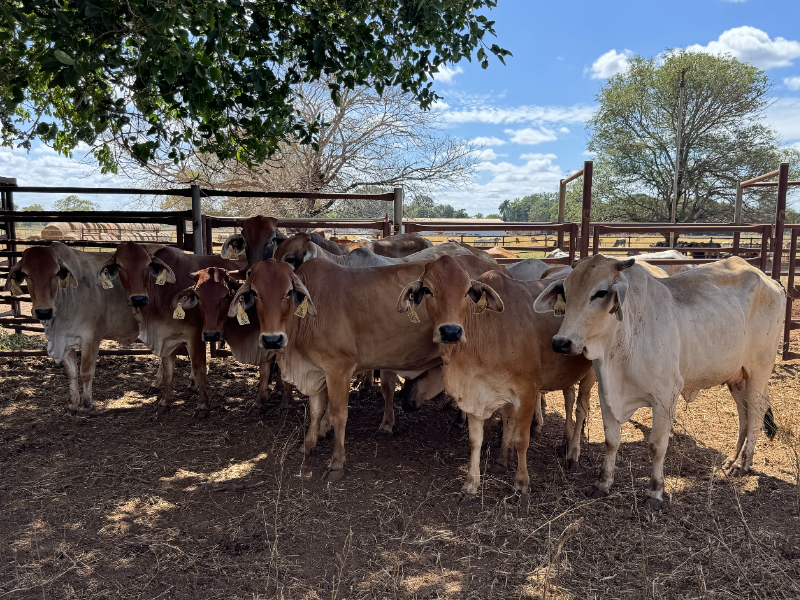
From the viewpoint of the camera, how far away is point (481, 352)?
464 centimetres

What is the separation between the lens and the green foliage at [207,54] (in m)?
4.46

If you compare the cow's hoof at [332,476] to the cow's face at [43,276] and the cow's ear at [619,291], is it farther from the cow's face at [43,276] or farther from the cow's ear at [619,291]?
the cow's face at [43,276]

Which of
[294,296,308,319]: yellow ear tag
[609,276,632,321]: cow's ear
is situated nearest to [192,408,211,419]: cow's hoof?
[294,296,308,319]: yellow ear tag

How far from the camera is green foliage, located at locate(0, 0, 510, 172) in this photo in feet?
14.6

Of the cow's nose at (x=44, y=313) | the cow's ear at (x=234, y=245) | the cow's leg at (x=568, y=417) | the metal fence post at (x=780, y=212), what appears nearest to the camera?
the cow's leg at (x=568, y=417)

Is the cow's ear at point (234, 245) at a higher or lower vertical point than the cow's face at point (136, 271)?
higher

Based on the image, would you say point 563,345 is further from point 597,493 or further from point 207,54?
point 207,54

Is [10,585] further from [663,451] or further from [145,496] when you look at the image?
[663,451]

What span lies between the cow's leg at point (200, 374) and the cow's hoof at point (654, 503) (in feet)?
14.7

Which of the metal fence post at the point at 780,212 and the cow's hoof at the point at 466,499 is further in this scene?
the metal fence post at the point at 780,212

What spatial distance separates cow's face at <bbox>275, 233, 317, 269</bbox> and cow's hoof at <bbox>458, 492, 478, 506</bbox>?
9.27ft

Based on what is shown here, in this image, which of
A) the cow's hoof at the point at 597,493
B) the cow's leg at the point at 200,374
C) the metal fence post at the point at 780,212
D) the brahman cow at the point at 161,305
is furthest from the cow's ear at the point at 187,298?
the metal fence post at the point at 780,212

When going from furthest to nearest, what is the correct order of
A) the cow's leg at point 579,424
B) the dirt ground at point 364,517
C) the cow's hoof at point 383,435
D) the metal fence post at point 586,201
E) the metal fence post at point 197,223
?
the metal fence post at point 197,223, the metal fence post at point 586,201, the cow's hoof at point 383,435, the cow's leg at point 579,424, the dirt ground at point 364,517

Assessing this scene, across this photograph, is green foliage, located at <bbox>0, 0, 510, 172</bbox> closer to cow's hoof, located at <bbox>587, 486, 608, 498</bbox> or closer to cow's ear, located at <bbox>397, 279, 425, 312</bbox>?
cow's ear, located at <bbox>397, 279, 425, 312</bbox>
